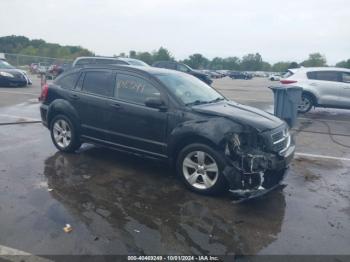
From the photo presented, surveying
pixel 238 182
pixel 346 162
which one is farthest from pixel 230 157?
pixel 346 162

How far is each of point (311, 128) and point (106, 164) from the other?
6597 mm

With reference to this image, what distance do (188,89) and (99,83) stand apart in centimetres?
157

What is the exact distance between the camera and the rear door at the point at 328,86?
12.3 metres

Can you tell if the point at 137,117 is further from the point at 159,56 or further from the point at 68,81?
the point at 159,56

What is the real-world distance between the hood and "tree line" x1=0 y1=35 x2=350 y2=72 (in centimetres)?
5464

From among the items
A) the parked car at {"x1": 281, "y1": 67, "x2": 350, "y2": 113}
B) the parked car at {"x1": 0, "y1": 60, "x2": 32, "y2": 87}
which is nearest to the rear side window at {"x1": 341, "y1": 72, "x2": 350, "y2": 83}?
the parked car at {"x1": 281, "y1": 67, "x2": 350, "y2": 113}

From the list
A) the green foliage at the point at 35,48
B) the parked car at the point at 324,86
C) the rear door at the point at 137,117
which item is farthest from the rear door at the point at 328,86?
the green foliage at the point at 35,48

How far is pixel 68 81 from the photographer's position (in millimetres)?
6500

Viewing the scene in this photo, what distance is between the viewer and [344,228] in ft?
13.4

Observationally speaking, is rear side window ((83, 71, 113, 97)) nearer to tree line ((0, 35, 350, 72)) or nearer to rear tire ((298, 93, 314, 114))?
rear tire ((298, 93, 314, 114))

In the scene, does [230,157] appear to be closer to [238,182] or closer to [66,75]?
[238,182]

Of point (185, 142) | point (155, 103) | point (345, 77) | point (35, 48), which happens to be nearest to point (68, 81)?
point (155, 103)

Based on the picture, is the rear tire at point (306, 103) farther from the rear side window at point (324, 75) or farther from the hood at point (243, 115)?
the hood at point (243, 115)

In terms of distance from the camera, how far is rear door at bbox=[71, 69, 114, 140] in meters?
5.87
